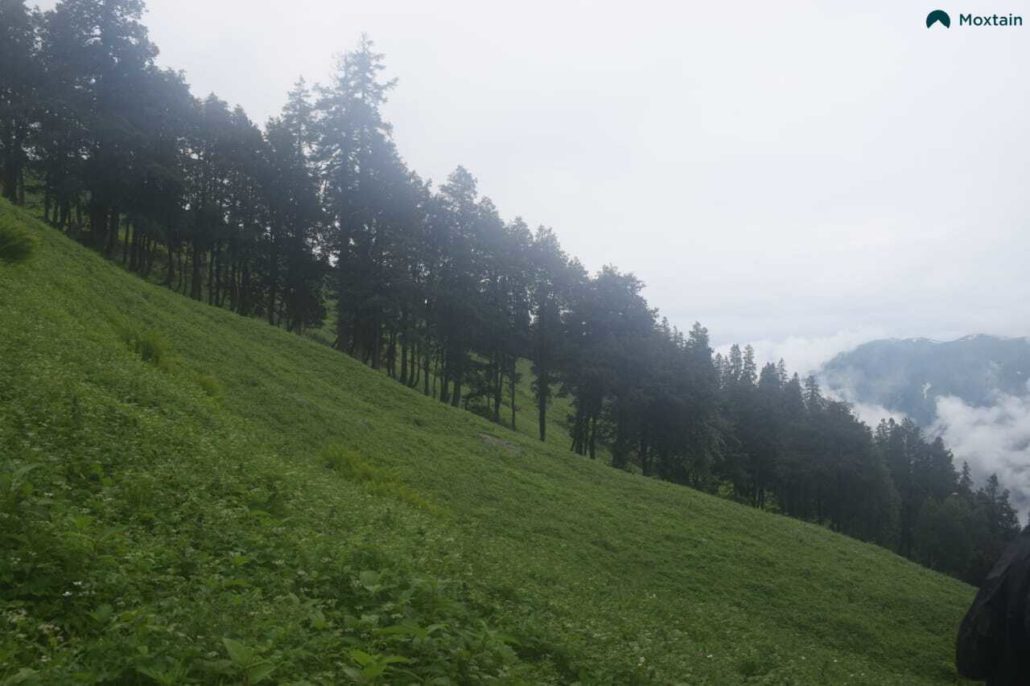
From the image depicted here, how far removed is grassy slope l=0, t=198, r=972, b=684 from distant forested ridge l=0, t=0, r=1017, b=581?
42.6 feet

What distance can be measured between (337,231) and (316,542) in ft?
113

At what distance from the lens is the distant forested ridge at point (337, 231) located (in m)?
34.3

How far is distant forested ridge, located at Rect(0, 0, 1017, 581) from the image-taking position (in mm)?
34281

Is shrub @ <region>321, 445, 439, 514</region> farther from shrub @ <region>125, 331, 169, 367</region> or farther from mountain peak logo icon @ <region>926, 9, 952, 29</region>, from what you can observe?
mountain peak logo icon @ <region>926, 9, 952, 29</region>

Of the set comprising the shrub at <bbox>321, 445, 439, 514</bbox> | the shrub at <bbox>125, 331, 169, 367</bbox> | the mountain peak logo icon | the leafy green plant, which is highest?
the mountain peak logo icon

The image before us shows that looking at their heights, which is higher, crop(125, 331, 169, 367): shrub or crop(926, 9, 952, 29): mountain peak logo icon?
crop(926, 9, 952, 29): mountain peak logo icon

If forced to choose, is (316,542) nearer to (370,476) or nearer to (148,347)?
(370,476)

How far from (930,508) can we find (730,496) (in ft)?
79.8

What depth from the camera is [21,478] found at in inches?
257

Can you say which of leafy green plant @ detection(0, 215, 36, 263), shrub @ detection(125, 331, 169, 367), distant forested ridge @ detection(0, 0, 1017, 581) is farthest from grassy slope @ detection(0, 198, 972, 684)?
distant forested ridge @ detection(0, 0, 1017, 581)

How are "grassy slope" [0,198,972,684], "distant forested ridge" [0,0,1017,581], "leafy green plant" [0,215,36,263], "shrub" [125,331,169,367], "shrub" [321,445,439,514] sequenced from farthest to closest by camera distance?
"distant forested ridge" [0,0,1017,581] < "leafy green plant" [0,215,36,263] < "shrub" [125,331,169,367] < "shrub" [321,445,439,514] < "grassy slope" [0,198,972,684]

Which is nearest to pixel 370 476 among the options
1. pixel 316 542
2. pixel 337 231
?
pixel 316 542

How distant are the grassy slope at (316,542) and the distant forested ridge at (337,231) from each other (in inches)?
511

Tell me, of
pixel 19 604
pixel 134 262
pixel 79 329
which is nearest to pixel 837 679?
pixel 19 604
